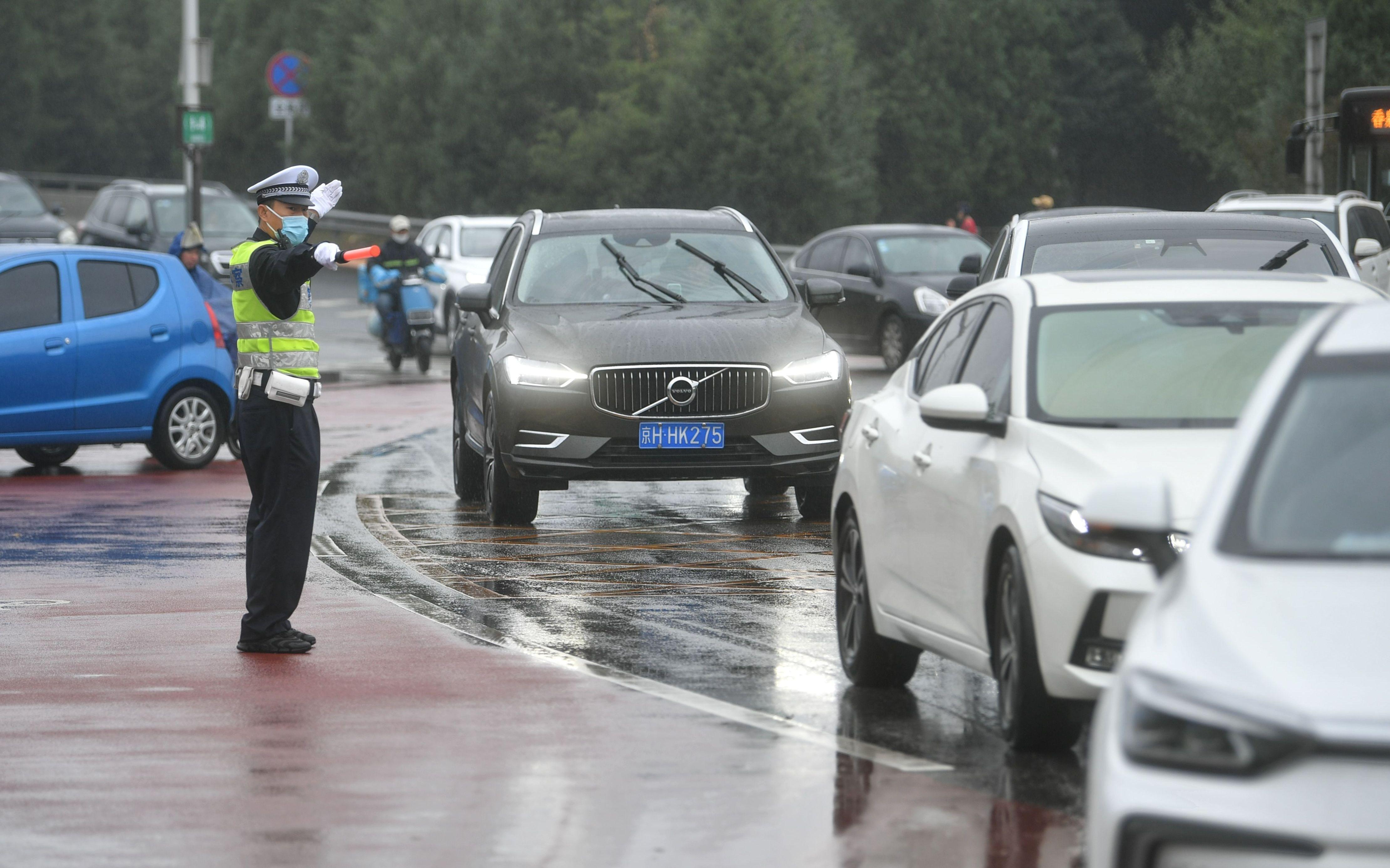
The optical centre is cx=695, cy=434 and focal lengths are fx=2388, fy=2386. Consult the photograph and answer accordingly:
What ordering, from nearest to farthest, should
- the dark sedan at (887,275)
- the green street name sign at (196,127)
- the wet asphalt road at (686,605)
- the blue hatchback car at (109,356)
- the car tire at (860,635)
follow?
the wet asphalt road at (686,605)
the car tire at (860,635)
the blue hatchback car at (109,356)
the dark sedan at (887,275)
the green street name sign at (196,127)

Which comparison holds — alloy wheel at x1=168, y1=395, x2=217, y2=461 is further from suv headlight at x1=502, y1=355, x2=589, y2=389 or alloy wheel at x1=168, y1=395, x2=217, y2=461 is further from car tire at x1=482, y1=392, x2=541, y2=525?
suv headlight at x1=502, y1=355, x2=589, y2=389

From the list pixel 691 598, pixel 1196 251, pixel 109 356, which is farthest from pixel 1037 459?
pixel 109 356

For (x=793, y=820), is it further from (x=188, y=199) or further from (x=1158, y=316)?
(x=188, y=199)

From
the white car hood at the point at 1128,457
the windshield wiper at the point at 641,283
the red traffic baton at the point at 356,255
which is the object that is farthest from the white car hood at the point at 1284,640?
the windshield wiper at the point at 641,283

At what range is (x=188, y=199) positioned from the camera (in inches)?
1283

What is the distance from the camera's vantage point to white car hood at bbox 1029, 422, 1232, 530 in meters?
6.80

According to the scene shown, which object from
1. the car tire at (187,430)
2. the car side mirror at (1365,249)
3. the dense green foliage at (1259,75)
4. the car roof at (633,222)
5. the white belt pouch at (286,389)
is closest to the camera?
the white belt pouch at (286,389)

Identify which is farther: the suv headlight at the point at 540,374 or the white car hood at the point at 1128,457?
the suv headlight at the point at 540,374

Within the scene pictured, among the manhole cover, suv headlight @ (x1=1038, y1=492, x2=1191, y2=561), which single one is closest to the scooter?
the manhole cover

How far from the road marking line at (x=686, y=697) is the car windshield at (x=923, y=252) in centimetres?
1777

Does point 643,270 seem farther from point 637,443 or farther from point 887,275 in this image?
point 887,275

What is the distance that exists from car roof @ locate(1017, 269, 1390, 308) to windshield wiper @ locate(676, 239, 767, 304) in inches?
246

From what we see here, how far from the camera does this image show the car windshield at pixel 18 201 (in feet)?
132

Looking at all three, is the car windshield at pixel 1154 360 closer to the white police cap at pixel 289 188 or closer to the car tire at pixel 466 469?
the white police cap at pixel 289 188
